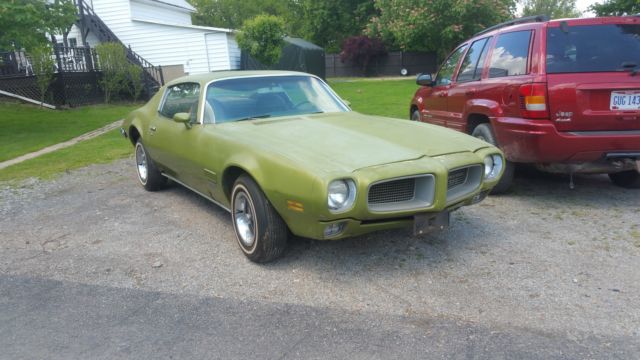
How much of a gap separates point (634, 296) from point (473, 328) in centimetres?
118

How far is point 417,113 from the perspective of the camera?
7758 millimetres

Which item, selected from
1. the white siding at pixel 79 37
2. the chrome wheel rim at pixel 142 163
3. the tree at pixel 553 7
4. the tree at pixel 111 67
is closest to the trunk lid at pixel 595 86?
the chrome wheel rim at pixel 142 163

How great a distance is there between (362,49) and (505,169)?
28.6 m

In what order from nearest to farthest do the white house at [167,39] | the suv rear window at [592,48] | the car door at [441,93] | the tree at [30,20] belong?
1. the suv rear window at [592,48]
2. the car door at [441,93]
3. the tree at [30,20]
4. the white house at [167,39]

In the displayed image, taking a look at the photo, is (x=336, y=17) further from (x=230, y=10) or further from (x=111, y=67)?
(x=111, y=67)

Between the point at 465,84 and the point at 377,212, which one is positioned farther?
the point at 465,84

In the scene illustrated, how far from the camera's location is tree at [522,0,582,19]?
2687 inches

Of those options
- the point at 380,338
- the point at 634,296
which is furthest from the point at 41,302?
the point at 634,296

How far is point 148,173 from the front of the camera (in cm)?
609

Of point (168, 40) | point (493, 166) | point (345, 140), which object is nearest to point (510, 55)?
point (493, 166)

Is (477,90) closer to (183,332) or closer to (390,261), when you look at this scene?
(390,261)

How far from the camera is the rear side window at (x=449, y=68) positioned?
21.9ft

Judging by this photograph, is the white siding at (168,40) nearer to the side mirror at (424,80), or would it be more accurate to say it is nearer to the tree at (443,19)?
the tree at (443,19)

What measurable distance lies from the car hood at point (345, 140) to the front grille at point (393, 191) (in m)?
0.15
